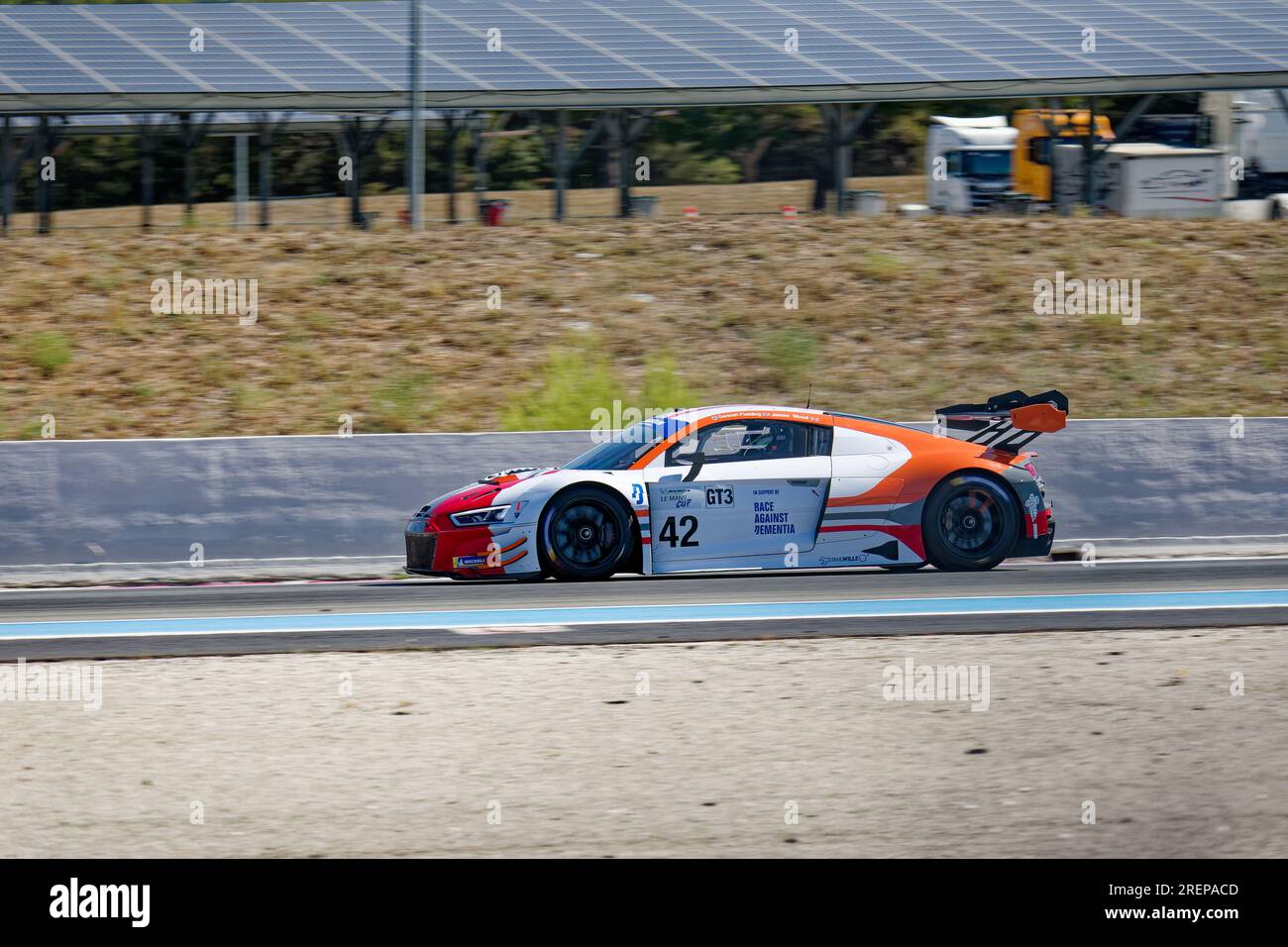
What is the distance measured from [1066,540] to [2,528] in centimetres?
979

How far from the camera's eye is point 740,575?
1259 cm

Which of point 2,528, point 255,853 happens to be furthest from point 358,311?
point 255,853

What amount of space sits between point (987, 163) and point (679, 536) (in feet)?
60.3

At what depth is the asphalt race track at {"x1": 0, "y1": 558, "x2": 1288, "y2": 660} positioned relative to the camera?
378 inches

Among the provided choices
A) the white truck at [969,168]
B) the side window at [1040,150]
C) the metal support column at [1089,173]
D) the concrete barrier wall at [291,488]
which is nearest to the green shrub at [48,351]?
the concrete barrier wall at [291,488]

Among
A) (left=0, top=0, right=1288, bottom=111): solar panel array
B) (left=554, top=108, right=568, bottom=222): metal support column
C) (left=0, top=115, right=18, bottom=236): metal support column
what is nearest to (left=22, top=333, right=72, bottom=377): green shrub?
(left=0, top=115, right=18, bottom=236): metal support column

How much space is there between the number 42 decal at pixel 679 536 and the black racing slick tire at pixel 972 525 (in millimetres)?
1823

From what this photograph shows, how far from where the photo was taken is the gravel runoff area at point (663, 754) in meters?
5.70

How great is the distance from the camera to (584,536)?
38.5 feet

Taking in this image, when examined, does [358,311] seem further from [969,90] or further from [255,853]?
[255,853]

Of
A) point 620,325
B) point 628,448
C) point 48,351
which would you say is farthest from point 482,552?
point 48,351

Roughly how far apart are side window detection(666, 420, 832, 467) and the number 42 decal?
0.46 meters

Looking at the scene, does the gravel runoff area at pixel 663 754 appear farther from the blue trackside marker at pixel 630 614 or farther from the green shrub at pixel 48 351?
the green shrub at pixel 48 351

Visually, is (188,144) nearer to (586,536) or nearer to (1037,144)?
(1037,144)
